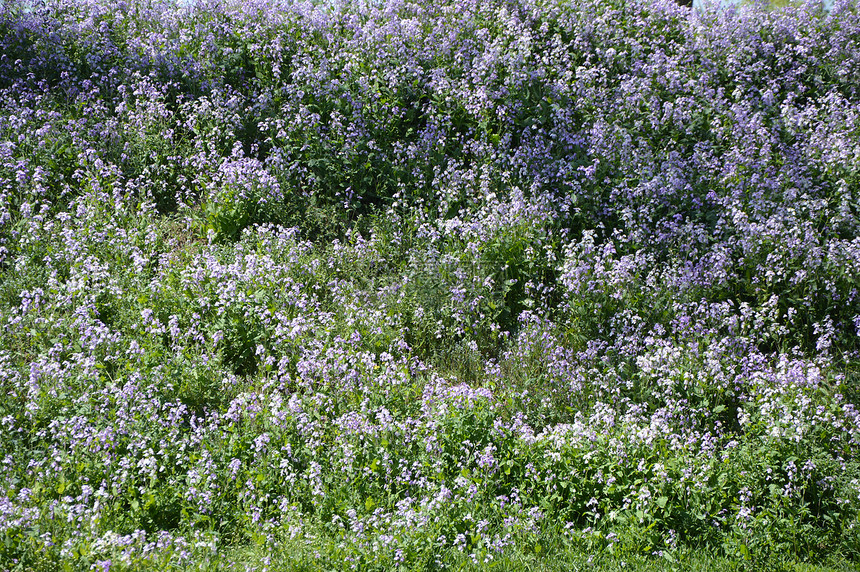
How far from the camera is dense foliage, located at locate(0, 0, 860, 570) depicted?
5.61m

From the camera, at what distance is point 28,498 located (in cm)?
522

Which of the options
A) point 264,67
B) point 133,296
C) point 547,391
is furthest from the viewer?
point 264,67

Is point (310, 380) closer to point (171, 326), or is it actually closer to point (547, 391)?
point (171, 326)

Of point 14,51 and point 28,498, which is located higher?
point 14,51

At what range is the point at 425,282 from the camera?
334 inches

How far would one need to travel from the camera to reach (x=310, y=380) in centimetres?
683

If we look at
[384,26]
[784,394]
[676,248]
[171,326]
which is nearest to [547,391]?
[784,394]

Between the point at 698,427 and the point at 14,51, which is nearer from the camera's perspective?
the point at 698,427

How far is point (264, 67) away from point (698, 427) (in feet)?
29.6

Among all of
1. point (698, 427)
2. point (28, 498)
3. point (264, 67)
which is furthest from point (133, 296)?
point (698, 427)

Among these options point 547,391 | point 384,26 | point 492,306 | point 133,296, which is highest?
point 384,26

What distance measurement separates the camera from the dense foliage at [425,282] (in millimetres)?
5609

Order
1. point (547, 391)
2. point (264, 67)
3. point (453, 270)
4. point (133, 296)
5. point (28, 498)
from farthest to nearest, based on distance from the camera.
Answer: point (264, 67) → point (453, 270) → point (133, 296) → point (547, 391) → point (28, 498)

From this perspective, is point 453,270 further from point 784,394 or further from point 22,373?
point 22,373
